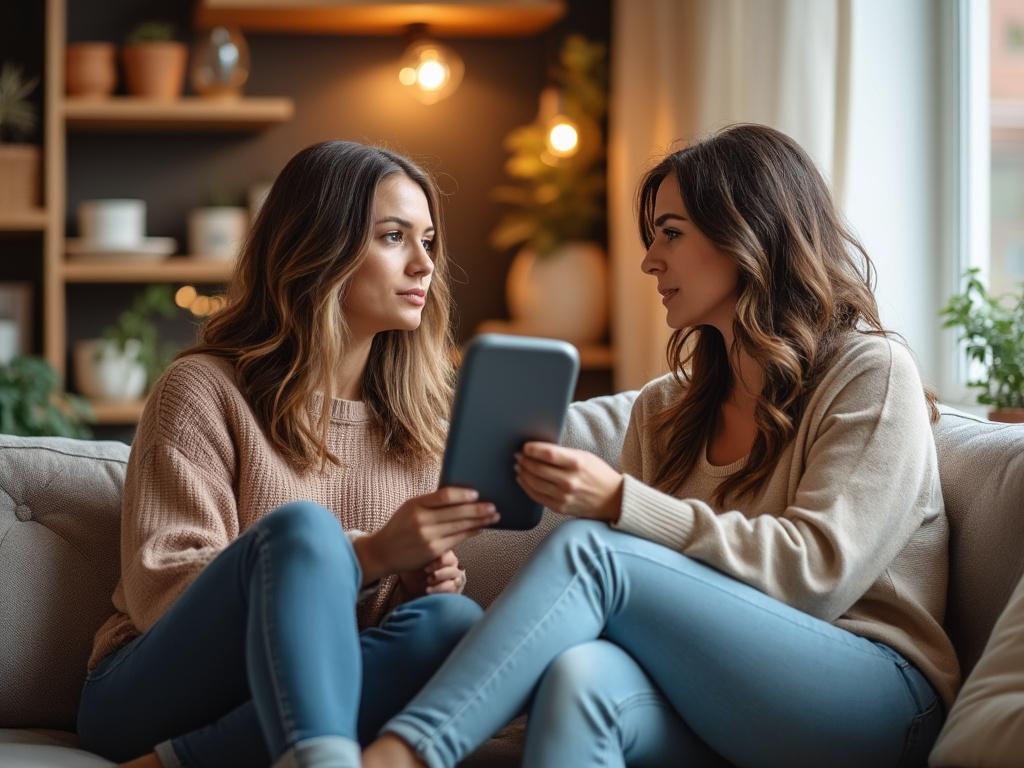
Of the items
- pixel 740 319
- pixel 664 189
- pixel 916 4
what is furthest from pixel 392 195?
pixel 916 4

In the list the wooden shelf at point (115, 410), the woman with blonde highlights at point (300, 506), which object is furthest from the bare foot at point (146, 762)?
the wooden shelf at point (115, 410)

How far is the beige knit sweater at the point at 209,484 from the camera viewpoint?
1.82m

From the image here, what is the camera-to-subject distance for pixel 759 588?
1709 millimetres

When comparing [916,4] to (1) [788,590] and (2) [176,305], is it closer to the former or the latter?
(1) [788,590]

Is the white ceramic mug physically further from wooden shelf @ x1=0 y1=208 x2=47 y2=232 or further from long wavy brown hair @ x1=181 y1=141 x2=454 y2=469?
long wavy brown hair @ x1=181 y1=141 x2=454 y2=469

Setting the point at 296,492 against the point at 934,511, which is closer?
the point at 934,511

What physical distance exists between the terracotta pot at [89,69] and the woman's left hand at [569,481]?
2.88 m

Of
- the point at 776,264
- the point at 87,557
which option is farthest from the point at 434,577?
the point at 776,264

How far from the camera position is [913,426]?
1757 millimetres

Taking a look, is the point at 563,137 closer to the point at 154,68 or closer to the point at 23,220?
the point at 154,68

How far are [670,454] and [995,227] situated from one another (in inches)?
56.8

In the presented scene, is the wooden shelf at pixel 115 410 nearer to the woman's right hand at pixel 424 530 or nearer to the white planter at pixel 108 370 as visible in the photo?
the white planter at pixel 108 370

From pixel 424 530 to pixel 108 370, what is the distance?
8.54 feet

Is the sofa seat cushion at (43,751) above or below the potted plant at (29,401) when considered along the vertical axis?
below
